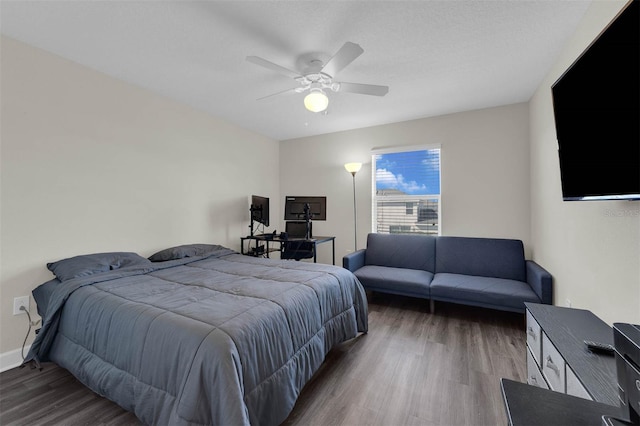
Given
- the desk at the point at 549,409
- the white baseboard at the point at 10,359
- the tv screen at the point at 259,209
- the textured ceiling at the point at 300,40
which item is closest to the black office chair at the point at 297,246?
the tv screen at the point at 259,209

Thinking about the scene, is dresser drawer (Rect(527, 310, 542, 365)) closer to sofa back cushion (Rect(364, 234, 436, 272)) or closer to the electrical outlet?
sofa back cushion (Rect(364, 234, 436, 272))

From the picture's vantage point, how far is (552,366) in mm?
1254

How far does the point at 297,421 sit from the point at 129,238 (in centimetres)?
252

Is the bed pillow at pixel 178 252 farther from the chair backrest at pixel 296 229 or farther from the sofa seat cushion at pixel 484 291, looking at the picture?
the sofa seat cushion at pixel 484 291

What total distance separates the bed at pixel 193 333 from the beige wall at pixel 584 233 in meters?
1.72

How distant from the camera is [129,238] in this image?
9.45ft

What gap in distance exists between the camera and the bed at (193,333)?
1.25 m

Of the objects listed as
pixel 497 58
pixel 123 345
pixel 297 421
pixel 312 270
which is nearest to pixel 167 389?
pixel 123 345

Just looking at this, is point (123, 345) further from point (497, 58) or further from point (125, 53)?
point (497, 58)

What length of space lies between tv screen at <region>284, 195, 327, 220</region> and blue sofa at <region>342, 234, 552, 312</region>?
85 cm

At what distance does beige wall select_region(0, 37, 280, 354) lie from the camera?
214 centimetres

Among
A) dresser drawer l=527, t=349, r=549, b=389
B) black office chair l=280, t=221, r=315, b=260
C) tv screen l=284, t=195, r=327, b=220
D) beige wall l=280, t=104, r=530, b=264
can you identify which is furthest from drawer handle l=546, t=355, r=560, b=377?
tv screen l=284, t=195, r=327, b=220

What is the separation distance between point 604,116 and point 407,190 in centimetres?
290

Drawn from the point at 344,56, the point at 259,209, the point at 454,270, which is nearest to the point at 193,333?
the point at 344,56
